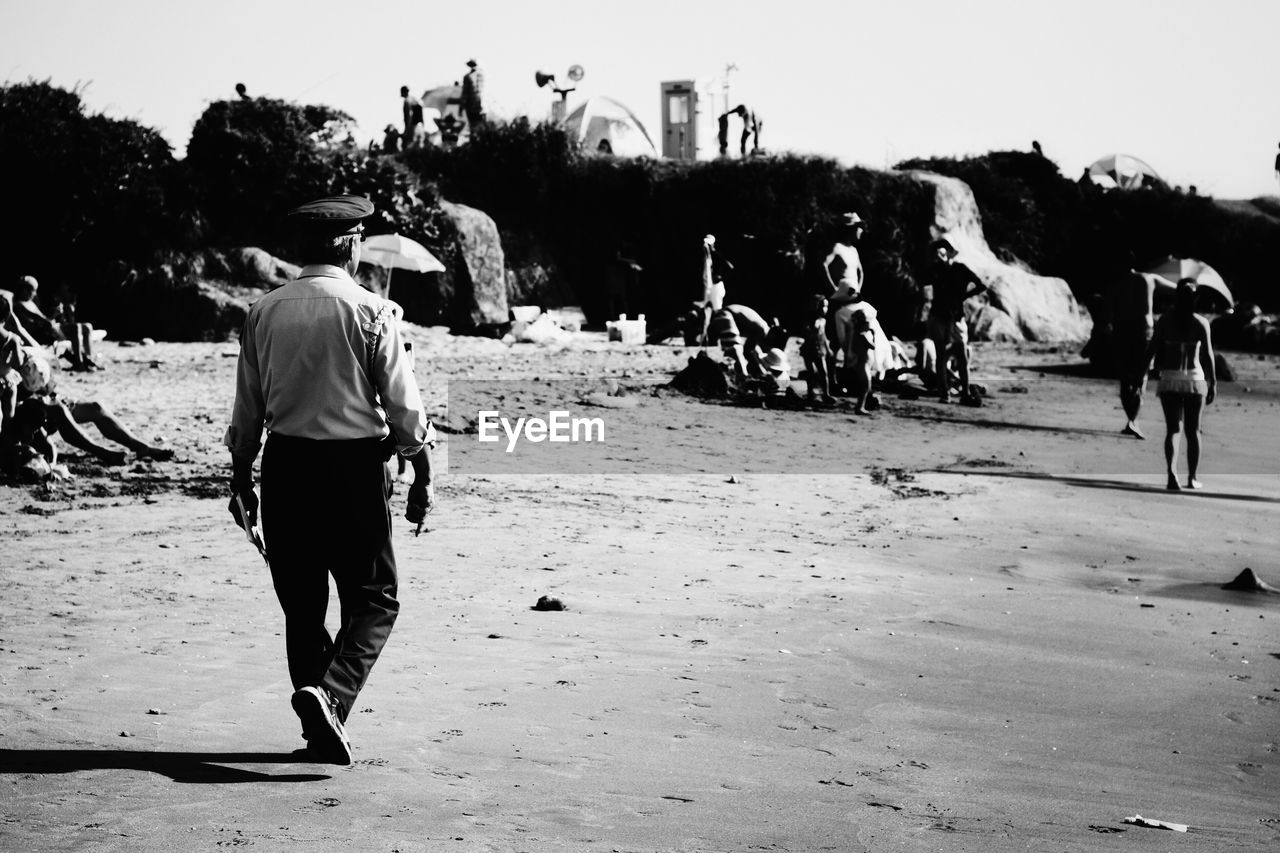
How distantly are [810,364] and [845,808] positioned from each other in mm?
12150

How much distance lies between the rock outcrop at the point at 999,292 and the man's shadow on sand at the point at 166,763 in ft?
74.7

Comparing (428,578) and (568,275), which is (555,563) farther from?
(568,275)

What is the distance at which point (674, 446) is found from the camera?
1301cm

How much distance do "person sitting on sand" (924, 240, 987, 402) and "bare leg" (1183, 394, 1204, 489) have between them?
4.80 metres

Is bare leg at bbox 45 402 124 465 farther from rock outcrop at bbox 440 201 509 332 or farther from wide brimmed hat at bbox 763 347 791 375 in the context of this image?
rock outcrop at bbox 440 201 509 332

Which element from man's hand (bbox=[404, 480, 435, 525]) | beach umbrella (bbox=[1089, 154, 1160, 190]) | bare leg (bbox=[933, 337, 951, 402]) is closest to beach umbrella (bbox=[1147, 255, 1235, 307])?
bare leg (bbox=[933, 337, 951, 402])

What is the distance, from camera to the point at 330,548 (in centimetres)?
423

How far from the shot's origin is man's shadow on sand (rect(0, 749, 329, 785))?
399 cm

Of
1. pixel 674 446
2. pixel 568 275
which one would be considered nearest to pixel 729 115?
pixel 568 275

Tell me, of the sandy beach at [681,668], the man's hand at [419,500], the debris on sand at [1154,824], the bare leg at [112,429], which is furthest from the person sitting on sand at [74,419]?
the debris on sand at [1154,824]

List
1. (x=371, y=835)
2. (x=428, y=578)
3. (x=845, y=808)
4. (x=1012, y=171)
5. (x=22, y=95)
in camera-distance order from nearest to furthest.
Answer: (x=371, y=835), (x=845, y=808), (x=428, y=578), (x=22, y=95), (x=1012, y=171)

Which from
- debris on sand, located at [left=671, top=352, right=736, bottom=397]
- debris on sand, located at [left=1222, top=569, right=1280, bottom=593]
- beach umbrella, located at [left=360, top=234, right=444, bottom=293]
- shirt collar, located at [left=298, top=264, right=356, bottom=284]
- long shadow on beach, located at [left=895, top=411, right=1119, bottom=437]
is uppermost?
beach umbrella, located at [left=360, top=234, right=444, bottom=293]

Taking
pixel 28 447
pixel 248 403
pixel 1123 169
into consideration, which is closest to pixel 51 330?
pixel 28 447

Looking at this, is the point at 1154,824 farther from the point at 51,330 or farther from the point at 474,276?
the point at 474,276
